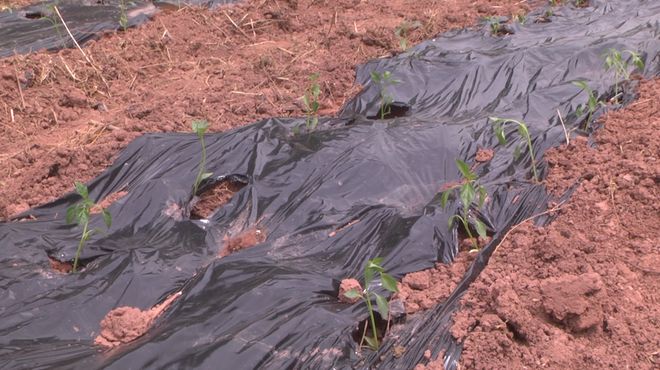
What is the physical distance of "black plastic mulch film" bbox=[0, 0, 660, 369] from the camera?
216 cm

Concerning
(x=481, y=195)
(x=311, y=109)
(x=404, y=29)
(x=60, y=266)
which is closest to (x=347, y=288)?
(x=481, y=195)

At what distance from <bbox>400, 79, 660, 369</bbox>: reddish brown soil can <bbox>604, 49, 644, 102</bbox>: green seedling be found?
0.75 metres

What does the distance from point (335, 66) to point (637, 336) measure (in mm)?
3195

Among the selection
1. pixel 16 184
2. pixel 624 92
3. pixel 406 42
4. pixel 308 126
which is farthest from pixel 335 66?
pixel 16 184

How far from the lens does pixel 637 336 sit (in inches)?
78.9

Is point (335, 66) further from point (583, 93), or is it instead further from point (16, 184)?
point (16, 184)

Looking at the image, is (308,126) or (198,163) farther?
(308,126)

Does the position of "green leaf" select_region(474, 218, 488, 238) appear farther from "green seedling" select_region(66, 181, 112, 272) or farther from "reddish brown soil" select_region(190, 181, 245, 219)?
"green seedling" select_region(66, 181, 112, 272)

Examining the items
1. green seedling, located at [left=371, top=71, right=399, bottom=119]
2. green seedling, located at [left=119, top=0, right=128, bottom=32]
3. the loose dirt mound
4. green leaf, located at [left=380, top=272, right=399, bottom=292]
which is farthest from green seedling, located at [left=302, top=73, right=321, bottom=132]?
green seedling, located at [left=119, top=0, right=128, bottom=32]

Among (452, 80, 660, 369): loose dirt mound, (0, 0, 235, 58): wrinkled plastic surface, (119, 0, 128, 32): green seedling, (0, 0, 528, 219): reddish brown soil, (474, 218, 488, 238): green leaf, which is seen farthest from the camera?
(119, 0, 128, 32): green seedling

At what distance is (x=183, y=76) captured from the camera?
4906mm

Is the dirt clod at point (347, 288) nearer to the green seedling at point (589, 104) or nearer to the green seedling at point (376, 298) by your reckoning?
the green seedling at point (376, 298)

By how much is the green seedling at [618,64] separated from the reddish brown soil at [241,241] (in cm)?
229

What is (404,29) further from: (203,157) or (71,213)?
(71,213)
